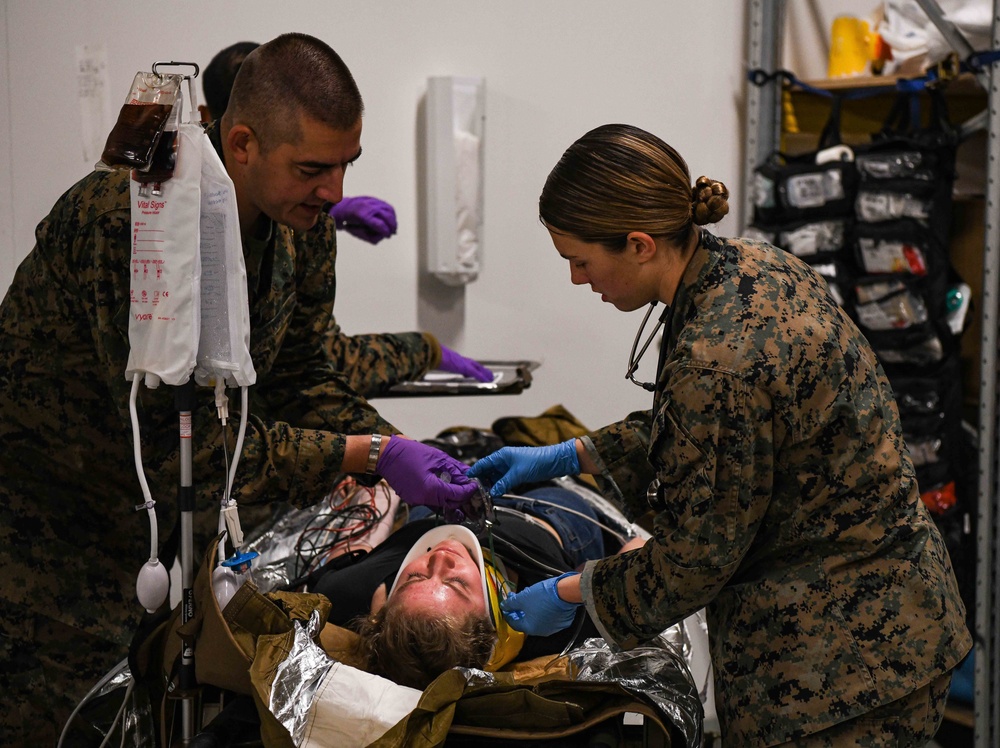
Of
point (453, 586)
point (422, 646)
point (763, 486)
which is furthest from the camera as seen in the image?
point (453, 586)

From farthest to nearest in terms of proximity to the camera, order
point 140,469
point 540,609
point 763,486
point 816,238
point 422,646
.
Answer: point 816,238 < point 422,646 < point 540,609 < point 140,469 < point 763,486

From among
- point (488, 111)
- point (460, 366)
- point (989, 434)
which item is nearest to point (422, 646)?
point (460, 366)

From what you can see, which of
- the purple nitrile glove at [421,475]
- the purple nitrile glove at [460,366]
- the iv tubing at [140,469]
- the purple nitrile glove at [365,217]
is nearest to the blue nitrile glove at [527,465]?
the purple nitrile glove at [421,475]

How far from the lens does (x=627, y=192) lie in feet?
4.41

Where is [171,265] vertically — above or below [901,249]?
above

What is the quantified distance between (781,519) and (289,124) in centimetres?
100

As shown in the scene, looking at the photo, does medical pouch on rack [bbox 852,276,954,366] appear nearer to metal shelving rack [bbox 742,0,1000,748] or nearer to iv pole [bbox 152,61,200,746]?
metal shelving rack [bbox 742,0,1000,748]

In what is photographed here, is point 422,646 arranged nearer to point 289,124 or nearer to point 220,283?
point 220,283

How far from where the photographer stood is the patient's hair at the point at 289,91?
162 centimetres

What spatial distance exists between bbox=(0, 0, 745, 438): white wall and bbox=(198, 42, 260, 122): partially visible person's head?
25.8 inches

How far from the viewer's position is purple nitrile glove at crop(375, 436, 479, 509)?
5.88 feet

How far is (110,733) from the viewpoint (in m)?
1.71

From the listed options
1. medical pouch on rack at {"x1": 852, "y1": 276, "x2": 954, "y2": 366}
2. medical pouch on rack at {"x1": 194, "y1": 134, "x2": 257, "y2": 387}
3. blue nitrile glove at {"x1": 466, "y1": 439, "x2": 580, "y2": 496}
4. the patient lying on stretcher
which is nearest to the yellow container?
medical pouch on rack at {"x1": 852, "y1": 276, "x2": 954, "y2": 366}

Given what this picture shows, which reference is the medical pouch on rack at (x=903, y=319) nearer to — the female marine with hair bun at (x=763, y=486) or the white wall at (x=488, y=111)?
the white wall at (x=488, y=111)
